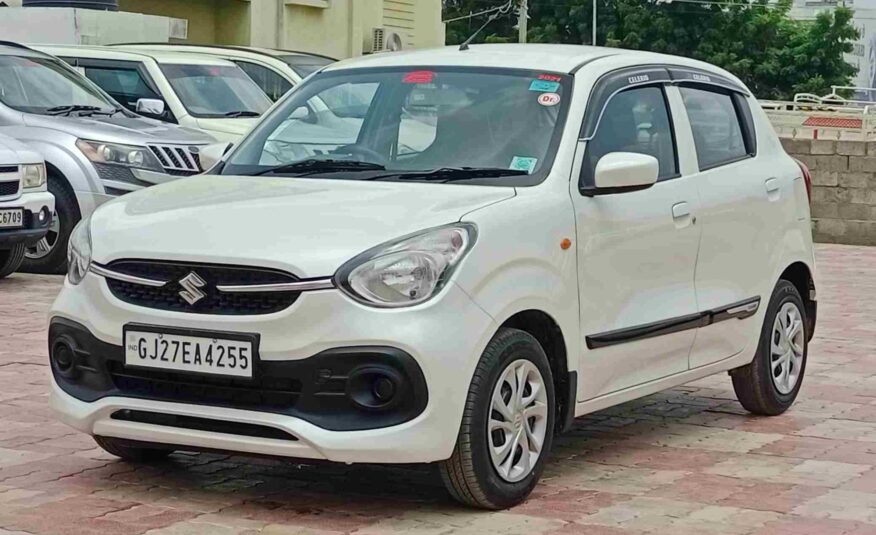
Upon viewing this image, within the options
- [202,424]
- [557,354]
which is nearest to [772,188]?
[557,354]

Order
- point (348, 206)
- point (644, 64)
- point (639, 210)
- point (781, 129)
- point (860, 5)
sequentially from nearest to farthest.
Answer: point (348, 206)
point (639, 210)
point (644, 64)
point (781, 129)
point (860, 5)

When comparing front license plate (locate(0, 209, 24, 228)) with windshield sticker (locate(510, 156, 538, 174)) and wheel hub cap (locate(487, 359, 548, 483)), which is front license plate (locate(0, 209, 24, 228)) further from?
wheel hub cap (locate(487, 359, 548, 483))

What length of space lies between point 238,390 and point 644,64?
101 inches

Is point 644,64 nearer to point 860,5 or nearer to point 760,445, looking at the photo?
point 760,445

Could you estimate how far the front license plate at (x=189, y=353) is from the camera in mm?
5441

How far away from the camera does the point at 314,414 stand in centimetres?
542

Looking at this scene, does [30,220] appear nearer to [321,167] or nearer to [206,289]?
[321,167]

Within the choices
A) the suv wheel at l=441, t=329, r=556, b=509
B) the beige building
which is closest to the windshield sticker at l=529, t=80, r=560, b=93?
the suv wheel at l=441, t=329, r=556, b=509

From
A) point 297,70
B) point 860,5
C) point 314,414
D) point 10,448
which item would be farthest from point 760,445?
point 860,5

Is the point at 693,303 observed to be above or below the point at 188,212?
below

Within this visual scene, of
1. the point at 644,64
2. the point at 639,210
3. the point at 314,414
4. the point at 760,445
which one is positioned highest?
the point at 644,64

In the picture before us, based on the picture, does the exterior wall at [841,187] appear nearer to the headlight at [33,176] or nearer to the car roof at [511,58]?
the headlight at [33,176]

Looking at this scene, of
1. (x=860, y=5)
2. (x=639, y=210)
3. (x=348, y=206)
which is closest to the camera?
(x=348, y=206)

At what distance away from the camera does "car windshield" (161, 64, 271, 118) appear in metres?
15.4
